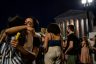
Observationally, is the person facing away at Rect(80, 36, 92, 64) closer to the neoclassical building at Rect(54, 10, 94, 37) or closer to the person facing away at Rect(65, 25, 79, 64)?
the person facing away at Rect(65, 25, 79, 64)

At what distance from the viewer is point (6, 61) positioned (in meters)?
3.21

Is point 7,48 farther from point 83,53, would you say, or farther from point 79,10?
point 79,10

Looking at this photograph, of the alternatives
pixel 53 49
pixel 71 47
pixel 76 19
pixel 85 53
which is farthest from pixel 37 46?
pixel 76 19

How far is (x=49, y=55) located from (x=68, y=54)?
159cm

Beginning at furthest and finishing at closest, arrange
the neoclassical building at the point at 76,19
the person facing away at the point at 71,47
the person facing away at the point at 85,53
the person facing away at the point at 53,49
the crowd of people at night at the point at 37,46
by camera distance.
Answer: the neoclassical building at the point at 76,19 → the person facing away at the point at 85,53 → the person facing away at the point at 71,47 → the person facing away at the point at 53,49 → the crowd of people at night at the point at 37,46

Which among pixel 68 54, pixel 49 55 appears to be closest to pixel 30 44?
pixel 49 55

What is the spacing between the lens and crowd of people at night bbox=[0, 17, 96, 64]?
3.04m

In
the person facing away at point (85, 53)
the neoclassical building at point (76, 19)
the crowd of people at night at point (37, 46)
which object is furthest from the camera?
the neoclassical building at point (76, 19)

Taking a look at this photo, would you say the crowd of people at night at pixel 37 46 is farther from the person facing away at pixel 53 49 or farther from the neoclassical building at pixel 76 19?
the neoclassical building at pixel 76 19

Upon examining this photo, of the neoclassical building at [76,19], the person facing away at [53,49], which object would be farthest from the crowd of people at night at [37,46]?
the neoclassical building at [76,19]

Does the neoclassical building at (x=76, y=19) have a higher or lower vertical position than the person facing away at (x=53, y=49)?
higher

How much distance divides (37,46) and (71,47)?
2.81m

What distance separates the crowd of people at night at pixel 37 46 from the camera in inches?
120

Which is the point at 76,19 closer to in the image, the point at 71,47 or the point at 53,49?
the point at 71,47
